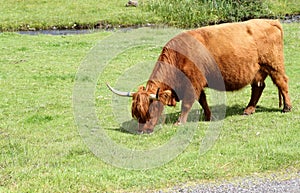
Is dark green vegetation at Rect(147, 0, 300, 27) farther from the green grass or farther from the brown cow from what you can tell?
the brown cow

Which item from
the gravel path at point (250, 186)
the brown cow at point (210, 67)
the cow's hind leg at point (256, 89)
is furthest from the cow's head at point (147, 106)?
the gravel path at point (250, 186)

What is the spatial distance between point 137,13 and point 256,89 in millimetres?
20264

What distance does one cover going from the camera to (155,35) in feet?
79.7

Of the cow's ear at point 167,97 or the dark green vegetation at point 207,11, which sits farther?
the dark green vegetation at point 207,11

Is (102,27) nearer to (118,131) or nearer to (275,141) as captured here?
(118,131)

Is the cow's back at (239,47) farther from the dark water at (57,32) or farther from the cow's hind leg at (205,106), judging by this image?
the dark water at (57,32)

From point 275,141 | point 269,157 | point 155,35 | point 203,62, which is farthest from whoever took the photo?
point 155,35

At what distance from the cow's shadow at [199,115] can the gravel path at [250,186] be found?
3.46 metres

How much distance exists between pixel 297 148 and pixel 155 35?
1571cm

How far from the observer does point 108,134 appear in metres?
10.9

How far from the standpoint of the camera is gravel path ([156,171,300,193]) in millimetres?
7480

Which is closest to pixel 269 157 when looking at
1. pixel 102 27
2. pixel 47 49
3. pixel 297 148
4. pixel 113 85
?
pixel 297 148

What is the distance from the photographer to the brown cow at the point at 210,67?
1083cm

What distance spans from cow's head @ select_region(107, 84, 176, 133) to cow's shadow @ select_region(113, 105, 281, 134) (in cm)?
35
